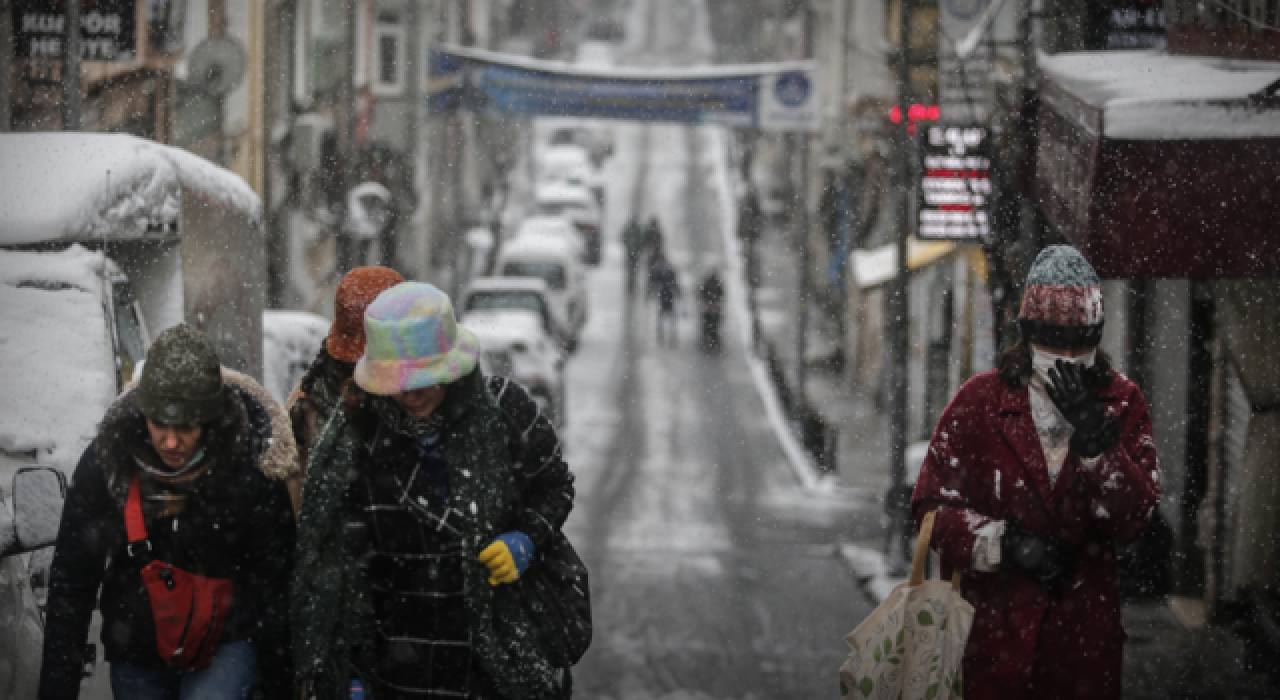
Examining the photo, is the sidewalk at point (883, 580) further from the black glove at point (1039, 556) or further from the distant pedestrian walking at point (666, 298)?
the black glove at point (1039, 556)

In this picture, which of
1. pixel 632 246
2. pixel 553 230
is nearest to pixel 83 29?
pixel 632 246

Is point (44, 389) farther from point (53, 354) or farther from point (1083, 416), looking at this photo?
point (1083, 416)

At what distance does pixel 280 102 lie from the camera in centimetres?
2588

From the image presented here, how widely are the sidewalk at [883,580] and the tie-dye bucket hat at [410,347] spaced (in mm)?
5926

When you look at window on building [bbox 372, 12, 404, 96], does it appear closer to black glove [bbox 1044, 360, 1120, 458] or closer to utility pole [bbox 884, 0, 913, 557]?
utility pole [bbox 884, 0, 913, 557]

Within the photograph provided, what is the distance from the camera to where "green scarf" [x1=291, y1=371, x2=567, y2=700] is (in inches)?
158

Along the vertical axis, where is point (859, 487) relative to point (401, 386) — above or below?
below

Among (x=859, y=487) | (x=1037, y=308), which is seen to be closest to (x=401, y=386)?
(x=1037, y=308)

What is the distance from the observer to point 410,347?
3932mm

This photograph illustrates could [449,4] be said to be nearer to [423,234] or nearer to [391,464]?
[423,234]

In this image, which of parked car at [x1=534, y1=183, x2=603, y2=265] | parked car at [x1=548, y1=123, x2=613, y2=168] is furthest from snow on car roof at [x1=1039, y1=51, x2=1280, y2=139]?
parked car at [x1=548, y1=123, x2=613, y2=168]

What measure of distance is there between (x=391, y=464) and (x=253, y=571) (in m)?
0.60

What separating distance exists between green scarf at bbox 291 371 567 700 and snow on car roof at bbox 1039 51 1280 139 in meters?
4.66

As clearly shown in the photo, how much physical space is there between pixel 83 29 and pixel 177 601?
1037 centimetres
